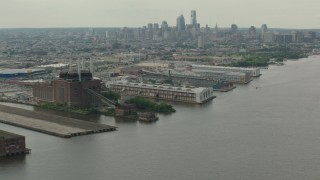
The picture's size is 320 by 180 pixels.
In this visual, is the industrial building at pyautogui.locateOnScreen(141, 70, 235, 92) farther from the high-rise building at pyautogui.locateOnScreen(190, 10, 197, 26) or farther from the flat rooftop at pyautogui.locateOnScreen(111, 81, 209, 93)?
the high-rise building at pyautogui.locateOnScreen(190, 10, 197, 26)

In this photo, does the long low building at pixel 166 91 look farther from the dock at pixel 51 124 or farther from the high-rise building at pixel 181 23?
the high-rise building at pixel 181 23

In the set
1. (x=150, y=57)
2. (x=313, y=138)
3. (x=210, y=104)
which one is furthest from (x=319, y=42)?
(x=313, y=138)

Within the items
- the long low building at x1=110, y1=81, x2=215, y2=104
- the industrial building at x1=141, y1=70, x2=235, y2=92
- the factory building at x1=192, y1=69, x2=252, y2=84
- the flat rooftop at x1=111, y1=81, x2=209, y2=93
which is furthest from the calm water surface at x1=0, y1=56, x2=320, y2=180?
the factory building at x1=192, y1=69, x2=252, y2=84

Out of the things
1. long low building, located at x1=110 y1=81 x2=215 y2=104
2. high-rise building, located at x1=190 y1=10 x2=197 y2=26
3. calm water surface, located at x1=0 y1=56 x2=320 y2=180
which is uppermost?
high-rise building, located at x1=190 y1=10 x2=197 y2=26

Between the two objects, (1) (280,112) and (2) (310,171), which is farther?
(1) (280,112)

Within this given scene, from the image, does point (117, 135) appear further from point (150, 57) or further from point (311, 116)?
point (150, 57)

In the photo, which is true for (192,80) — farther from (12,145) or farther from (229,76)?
(12,145)
